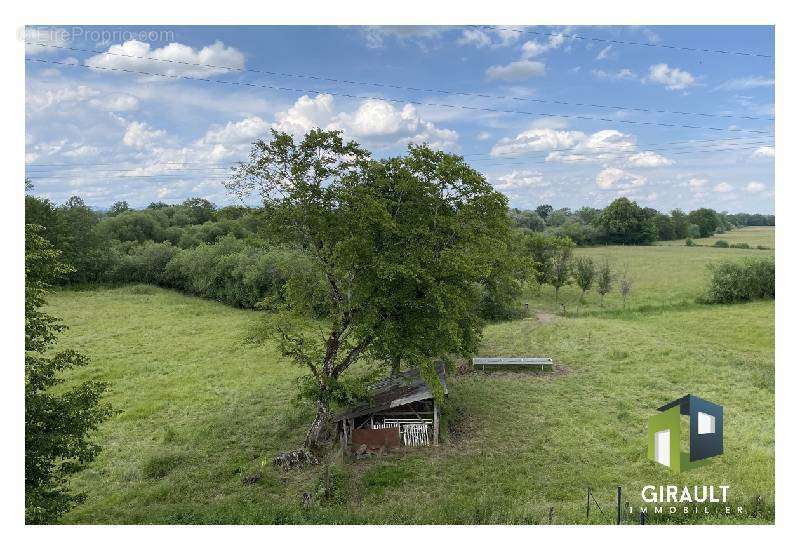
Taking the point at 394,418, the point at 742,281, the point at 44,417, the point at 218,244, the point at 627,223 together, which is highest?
the point at 627,223

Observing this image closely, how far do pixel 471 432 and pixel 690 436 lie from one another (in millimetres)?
5782

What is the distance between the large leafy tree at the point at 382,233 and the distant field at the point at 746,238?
9.26 metres

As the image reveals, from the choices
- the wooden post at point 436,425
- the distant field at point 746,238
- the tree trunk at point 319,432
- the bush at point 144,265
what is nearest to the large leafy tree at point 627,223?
the distant field at point 746,238

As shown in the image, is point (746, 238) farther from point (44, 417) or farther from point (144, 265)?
point (144, 265)

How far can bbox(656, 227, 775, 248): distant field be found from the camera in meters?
16.5

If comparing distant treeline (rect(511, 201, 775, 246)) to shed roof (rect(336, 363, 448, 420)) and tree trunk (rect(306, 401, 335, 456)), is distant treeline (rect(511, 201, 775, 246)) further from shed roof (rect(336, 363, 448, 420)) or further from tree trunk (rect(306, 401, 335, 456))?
tree trunk (rect(306, 401, 335, 456))

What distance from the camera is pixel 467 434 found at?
48.4ft

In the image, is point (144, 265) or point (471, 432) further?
point (144, 265)

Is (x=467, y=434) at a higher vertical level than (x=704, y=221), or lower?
lower

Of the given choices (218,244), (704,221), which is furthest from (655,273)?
(218,244)

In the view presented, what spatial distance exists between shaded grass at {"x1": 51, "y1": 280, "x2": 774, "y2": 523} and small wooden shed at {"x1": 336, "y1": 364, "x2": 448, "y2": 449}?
654 millimetres

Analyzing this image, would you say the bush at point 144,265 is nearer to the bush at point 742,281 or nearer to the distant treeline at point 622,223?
the distant treeline at point 622,223
